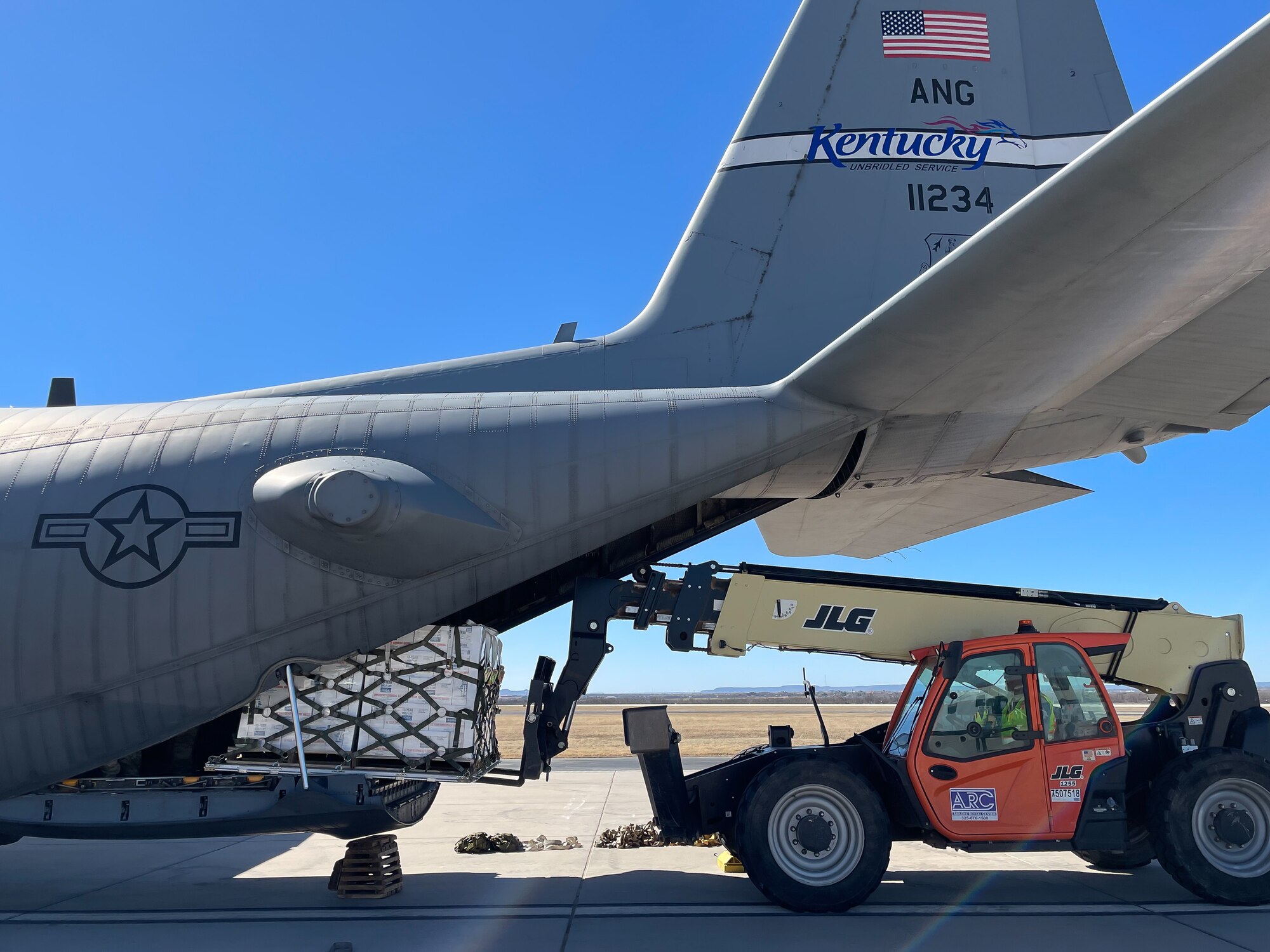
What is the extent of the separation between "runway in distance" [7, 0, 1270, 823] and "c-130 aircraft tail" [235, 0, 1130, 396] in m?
0.03

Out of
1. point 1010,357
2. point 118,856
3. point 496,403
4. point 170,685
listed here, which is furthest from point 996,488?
point 118,856

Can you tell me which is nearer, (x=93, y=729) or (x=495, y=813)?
(x=93, y=729)

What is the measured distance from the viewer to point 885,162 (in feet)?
28.8

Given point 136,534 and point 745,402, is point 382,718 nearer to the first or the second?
point 136,534

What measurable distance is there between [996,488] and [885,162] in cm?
368

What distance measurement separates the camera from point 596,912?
6.78 meters

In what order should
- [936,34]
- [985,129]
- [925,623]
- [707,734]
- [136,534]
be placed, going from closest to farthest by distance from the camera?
[136,534]
[925,623]
[985,129]
[936,34]
[707,734]

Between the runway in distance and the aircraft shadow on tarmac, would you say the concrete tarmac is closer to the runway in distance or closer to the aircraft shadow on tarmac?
the aircraft shadow on tarmac

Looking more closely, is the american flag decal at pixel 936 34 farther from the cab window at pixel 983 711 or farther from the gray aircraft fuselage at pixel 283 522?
the cab window at pixel 983 711

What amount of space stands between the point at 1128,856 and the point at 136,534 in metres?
8.61

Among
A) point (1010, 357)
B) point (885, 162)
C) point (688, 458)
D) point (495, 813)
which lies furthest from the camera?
point (495, 813)

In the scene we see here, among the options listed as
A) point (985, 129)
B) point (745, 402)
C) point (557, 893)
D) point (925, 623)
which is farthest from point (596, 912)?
point (985, 129)

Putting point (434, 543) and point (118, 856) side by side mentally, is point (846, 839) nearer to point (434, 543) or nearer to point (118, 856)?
point (434, 543)

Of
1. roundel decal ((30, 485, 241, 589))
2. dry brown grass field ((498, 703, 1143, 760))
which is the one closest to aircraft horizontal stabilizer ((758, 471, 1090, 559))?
roundel decal ((30, 485, 241, 589))
